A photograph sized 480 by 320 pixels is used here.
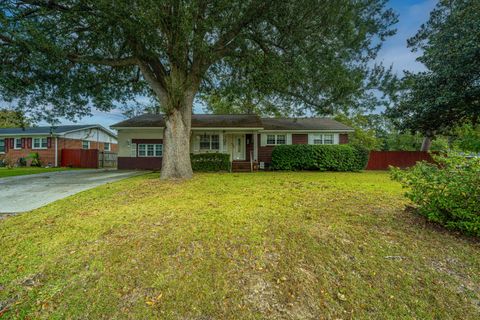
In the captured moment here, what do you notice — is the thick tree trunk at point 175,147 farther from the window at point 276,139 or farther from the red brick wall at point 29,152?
the red brick wall at point 29,152

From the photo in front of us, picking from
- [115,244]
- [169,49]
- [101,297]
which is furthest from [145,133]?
[101,297]

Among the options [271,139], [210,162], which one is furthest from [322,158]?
[210,162]

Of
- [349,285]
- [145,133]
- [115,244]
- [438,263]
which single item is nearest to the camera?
[349,285]

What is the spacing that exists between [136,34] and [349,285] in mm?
8214

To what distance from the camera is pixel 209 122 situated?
53.1 ft

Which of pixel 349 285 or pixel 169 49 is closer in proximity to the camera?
pixel 349 285

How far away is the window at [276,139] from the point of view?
17080mm

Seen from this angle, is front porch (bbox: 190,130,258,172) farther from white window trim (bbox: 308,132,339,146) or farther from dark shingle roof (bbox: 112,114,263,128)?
white window trim (bbox: 308,132,339,146)

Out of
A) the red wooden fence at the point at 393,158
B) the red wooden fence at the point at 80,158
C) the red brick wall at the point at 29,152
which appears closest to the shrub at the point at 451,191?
A: the red wooden fence at the point at 393,158

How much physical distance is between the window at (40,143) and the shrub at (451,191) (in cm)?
2758

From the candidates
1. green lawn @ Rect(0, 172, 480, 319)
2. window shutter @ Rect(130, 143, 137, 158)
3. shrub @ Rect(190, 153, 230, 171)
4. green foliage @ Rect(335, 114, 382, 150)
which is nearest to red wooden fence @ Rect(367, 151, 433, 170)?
green foliage @ Rect(335, 114, 382, 150)

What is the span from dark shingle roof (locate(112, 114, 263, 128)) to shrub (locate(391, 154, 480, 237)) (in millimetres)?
11352

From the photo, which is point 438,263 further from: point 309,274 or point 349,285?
point 309,274

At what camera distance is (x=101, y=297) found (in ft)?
8.21
